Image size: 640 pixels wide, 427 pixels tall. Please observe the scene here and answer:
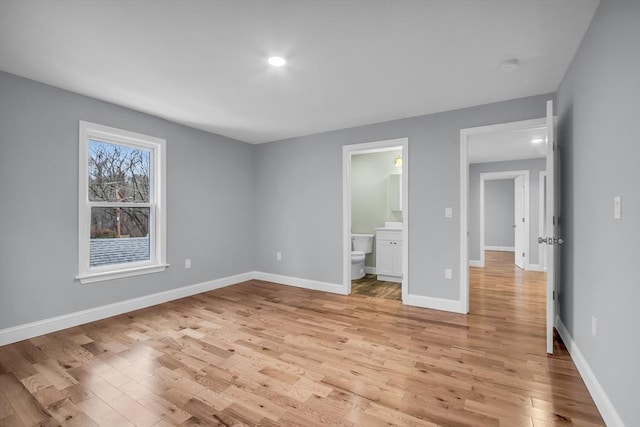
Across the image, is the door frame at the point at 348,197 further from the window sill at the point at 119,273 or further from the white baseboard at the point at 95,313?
the window sill at the point at 119,273

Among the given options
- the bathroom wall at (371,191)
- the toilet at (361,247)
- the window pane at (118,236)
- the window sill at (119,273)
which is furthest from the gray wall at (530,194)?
the window pane at (118,236)

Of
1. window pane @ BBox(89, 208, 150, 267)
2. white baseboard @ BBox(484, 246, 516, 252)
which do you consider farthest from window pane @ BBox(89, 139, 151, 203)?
white baseboard @ BBox(484, 246, 516, 252)

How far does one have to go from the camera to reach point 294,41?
215 cm

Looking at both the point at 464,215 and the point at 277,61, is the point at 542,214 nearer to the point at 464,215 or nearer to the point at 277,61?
the point at 464,215

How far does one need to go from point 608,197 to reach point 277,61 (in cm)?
238

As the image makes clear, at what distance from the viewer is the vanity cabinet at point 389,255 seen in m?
5.11

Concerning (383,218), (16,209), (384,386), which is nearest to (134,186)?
(16,209)

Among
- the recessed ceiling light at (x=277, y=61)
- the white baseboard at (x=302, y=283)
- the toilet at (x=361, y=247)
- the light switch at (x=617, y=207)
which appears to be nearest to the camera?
the light switch at (x=617, y=207)

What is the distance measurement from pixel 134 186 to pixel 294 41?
2834 millimetres

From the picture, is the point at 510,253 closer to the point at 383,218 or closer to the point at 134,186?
the point at 383,218

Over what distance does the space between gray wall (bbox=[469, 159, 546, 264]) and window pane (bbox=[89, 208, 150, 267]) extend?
21.4 ft

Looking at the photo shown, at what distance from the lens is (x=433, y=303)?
12.0 feet

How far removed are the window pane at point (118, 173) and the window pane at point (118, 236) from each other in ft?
0.55

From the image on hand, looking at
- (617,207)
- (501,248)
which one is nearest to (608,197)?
(617,207)
